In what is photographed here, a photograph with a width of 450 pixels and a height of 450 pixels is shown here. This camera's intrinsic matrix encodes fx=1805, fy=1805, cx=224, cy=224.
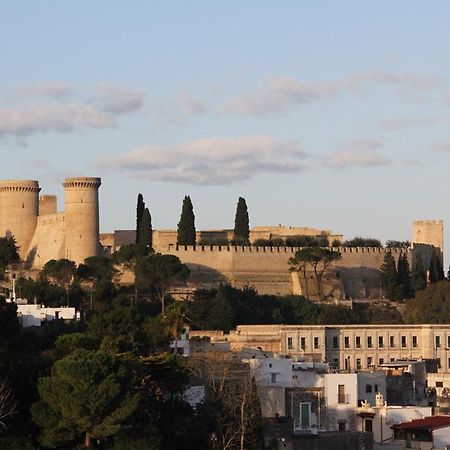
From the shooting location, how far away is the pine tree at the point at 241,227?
82750 millimetres

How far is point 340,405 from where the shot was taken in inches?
1768

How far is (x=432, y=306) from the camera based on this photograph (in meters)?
74.3

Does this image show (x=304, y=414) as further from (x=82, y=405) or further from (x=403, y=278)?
(x=403, y=278)

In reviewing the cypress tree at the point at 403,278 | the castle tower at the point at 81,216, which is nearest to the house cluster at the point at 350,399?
the castle tower at the point at 81,216

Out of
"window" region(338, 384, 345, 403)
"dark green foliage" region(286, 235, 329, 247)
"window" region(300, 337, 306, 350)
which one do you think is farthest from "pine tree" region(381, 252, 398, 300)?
"window" region(338, 384, 345, 403)

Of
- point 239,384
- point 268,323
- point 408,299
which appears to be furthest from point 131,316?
point 408,299

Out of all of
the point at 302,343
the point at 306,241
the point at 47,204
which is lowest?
the point at 302,343

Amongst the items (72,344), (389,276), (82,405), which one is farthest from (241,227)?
(82,405)

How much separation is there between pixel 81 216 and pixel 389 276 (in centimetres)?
1421

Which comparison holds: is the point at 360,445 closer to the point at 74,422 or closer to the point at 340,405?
the point at 340,405

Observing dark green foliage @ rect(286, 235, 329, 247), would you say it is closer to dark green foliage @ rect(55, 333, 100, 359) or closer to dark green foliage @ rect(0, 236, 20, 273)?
dark green foliage @ rect(0, 236, 20, 273)

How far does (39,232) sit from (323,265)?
1295 centimetres

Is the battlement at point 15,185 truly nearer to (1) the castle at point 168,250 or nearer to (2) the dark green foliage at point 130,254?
(1) the castle at point 168,250

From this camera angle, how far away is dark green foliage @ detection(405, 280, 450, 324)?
242 feet
